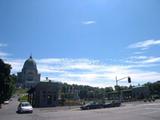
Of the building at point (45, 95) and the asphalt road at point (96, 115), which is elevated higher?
the building at point (45, 95)

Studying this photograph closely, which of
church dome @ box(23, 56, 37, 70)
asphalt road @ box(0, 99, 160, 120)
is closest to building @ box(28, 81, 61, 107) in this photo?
asphalt road @ box(0, 99, 160, 120)

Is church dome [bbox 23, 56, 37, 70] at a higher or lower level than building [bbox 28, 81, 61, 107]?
Result: higher

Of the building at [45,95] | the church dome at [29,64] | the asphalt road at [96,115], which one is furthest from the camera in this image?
the church dome at [29,64]

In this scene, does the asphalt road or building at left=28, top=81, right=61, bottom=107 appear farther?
building at left=28, top=81, right=61, bottom=107

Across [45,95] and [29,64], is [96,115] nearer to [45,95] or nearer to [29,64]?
[45,95]

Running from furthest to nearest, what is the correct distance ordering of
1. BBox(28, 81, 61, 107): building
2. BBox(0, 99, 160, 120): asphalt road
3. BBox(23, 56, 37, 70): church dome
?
1. BBox(23, 56, 37, 70): church dome
2. BBox(28, 81, 61, 107): building
3. BBox(0, 99, 160, 120): asphalt road

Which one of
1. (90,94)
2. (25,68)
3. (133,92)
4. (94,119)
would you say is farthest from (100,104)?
(25,68)

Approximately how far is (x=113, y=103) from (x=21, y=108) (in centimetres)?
2401

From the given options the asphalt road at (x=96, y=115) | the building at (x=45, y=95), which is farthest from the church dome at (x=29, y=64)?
the asphalt road at (x=96, y=115)

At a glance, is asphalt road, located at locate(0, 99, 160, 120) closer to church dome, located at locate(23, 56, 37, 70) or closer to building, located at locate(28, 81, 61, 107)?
building, located at locate(28, 81, 61, 107)

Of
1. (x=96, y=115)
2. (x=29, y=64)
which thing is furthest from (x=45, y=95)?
(x=29, y=64)

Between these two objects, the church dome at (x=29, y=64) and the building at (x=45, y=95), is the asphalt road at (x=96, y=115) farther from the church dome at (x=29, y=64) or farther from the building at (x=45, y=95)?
the church dome at (x=29, y=64)

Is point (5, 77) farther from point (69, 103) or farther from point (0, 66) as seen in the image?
point (69, 103)

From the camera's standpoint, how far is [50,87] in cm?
7369
